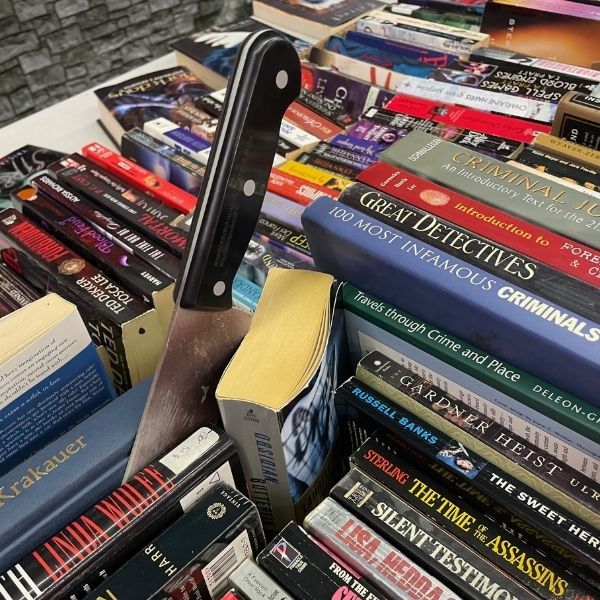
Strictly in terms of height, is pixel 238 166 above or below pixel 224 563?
above

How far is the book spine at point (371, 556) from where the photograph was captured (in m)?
0.49

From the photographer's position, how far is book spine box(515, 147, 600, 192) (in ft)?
2.17

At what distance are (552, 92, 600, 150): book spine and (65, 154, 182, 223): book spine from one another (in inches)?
17.0

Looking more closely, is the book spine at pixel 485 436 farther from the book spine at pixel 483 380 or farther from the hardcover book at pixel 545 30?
the hardcover book at pixel 545 30

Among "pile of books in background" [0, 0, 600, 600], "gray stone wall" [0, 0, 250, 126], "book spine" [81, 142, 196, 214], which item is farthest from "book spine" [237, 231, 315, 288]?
"gray stone wall" [0, 0, 250, 126]

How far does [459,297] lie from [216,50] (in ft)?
2.64

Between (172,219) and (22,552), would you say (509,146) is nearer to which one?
(172,219)

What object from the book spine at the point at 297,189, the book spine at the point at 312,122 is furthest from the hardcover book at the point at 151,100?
the book spine at the point at 297,189

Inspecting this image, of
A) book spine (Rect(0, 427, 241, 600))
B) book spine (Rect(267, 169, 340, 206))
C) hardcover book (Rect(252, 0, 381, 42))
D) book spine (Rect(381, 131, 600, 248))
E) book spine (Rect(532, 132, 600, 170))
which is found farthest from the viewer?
hardcover book (Rect(252, 0, 381, 42))

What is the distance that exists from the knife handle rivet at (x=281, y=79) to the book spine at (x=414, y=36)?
618 millimetres

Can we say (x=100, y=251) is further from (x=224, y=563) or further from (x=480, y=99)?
(x=480, y=99)

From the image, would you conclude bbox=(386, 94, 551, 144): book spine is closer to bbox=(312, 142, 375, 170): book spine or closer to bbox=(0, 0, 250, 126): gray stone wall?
bbox=(312, 142, 375, 170): book spine

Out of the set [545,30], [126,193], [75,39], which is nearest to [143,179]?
[126,193]

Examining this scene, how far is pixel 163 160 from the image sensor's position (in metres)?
0.90
